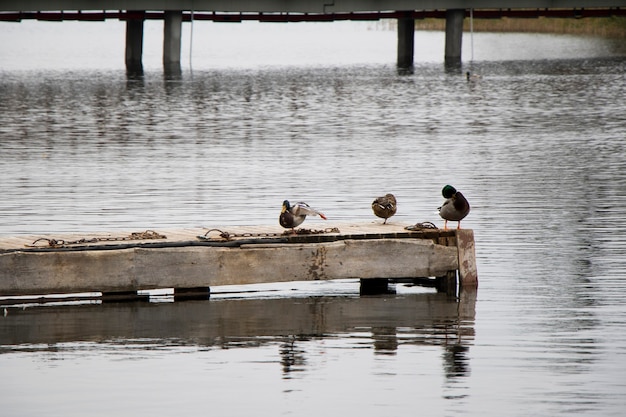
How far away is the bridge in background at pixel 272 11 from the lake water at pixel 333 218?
3034 cm

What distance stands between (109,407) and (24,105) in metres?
48.8

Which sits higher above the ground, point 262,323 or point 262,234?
point 262,234

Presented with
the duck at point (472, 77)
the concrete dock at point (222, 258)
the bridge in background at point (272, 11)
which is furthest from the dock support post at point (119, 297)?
the bridge in background at point (272, 11)

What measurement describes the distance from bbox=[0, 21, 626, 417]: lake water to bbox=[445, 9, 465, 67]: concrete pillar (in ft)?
131

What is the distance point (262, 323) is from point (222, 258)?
1.34m

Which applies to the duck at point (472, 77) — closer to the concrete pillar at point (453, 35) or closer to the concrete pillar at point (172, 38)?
the concrete pillar at point (453, 35)

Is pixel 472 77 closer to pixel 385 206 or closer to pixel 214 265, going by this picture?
pixel 385 206

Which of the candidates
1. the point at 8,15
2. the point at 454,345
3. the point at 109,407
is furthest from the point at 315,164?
the point at 8,15

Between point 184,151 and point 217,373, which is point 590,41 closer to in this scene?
point 184,151

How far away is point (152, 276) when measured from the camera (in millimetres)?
16438

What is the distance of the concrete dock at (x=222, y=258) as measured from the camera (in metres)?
16.2

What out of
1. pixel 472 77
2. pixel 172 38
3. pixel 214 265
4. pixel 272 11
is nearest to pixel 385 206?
pixel 214 265

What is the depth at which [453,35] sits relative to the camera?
4144 inches

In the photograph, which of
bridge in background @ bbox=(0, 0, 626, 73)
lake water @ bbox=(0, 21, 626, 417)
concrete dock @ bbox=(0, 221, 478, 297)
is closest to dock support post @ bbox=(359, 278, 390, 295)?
lake water @ bbox=(0, 21, 626, 417)
